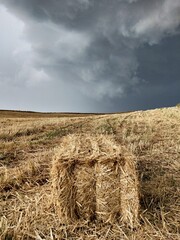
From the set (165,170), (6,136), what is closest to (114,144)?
(165,170)

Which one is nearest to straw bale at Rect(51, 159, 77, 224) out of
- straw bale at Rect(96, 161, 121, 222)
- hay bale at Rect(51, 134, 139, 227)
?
hay bale at Rect(51, 134, 139, 227)

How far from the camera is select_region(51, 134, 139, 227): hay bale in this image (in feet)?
17.3

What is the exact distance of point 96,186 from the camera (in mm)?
5336

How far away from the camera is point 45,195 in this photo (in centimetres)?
621

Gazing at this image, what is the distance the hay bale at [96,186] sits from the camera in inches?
208

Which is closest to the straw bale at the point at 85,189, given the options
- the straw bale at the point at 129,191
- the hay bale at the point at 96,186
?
the hay bale at the point at 96,186

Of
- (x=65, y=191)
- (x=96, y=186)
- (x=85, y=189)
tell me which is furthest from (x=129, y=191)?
(x=65, y=191)

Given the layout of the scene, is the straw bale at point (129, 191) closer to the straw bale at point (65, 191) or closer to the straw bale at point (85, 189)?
the straw bale at point (85, 189)

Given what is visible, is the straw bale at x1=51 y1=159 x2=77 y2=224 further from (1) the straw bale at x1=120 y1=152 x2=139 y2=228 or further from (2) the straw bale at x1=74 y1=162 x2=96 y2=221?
(1) the straw bale at x1=120 y1=152 x2=139 y2=228

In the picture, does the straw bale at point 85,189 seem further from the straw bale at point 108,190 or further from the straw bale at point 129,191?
the straw bale at point 129,191

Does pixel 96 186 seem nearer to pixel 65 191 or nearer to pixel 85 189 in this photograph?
pixel 85 189

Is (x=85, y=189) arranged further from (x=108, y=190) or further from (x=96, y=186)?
(x=108, y=190)

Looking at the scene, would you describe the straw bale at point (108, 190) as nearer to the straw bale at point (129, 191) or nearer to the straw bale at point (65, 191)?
the straw bale at point (129, 191)

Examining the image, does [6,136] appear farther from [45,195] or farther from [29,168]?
[45,195]
